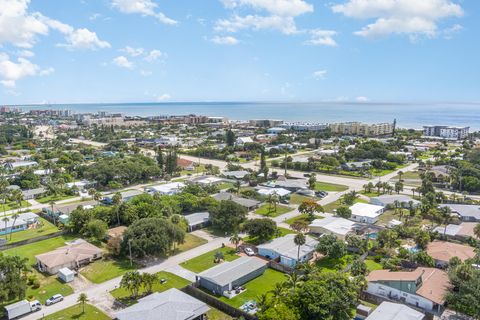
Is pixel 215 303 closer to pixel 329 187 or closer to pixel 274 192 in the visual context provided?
pixel 274 192

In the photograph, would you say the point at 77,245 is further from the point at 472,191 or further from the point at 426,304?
the point at 472,191

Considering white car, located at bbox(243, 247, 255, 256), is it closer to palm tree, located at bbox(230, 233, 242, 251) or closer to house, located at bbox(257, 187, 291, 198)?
palm tree, located at bbox(230, 233, 242, 251)

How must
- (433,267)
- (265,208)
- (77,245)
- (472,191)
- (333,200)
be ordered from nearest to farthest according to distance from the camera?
(433,267) → (77,245) → (265,208) → (333,200) → (472,191)

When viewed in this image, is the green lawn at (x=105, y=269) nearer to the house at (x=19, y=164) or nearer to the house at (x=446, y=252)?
the house at (x=446, y=252)

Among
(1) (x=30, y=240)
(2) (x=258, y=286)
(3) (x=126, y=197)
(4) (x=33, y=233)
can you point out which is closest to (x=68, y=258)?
(1) (x=30, y=240)

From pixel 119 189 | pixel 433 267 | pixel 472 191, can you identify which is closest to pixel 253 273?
pixel 433 267

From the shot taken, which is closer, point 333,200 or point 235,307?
point 235,307

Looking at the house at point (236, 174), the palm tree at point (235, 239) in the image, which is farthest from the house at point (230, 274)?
the house at point (236, 174)
